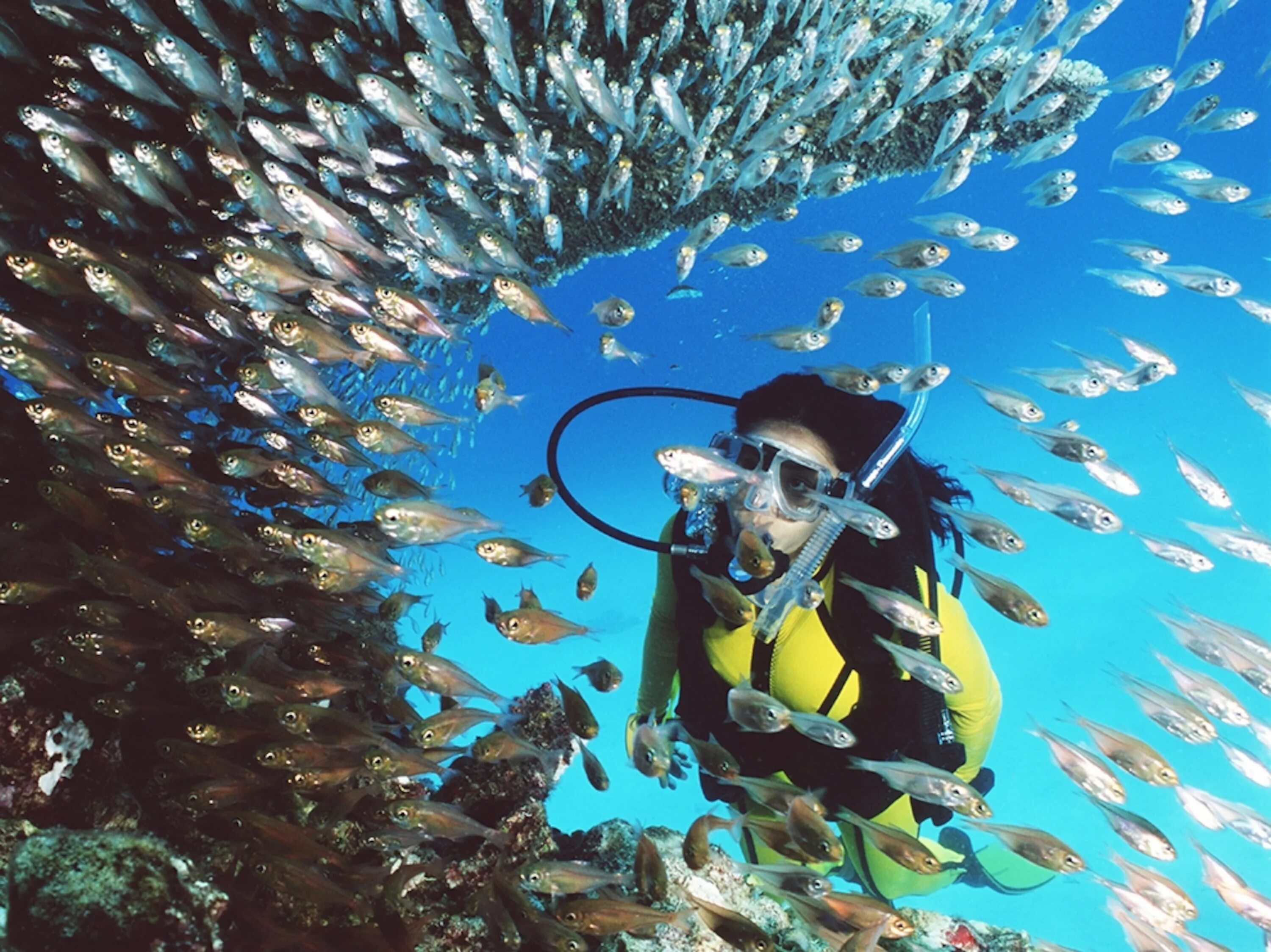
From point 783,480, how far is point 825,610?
30.7 inches

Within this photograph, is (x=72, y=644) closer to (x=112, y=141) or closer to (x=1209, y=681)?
(x=112, y=141)

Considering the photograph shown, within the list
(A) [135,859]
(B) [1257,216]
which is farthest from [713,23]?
(A) [135,859]

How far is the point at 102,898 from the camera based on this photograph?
6.18 ft

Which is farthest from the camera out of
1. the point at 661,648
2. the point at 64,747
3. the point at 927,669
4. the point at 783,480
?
the point at 661,648

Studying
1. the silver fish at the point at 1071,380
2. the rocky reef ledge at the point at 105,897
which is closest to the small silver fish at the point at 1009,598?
the silver fish at the point at 1071,380

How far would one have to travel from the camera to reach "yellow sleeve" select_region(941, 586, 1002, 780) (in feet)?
11.3

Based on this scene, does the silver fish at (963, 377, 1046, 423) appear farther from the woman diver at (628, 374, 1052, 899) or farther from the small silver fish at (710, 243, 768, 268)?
the small silver fish at (710, 243, 768, 268)

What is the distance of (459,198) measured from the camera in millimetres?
4297

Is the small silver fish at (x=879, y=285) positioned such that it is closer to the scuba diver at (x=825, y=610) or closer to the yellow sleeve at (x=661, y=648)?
the scuba diver at (x=825, y=610)

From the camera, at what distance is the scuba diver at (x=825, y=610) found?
337 cm

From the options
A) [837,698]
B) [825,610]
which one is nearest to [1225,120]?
[825,610]

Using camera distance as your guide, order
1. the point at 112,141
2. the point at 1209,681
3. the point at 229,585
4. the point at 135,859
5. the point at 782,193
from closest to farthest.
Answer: the point at 135,859, the point at 229,585, the point at 1209,681, the point at 112,141, the point at 782,193

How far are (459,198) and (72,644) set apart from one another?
3199 millimetres

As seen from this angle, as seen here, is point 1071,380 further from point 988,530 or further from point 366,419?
point 366,419
